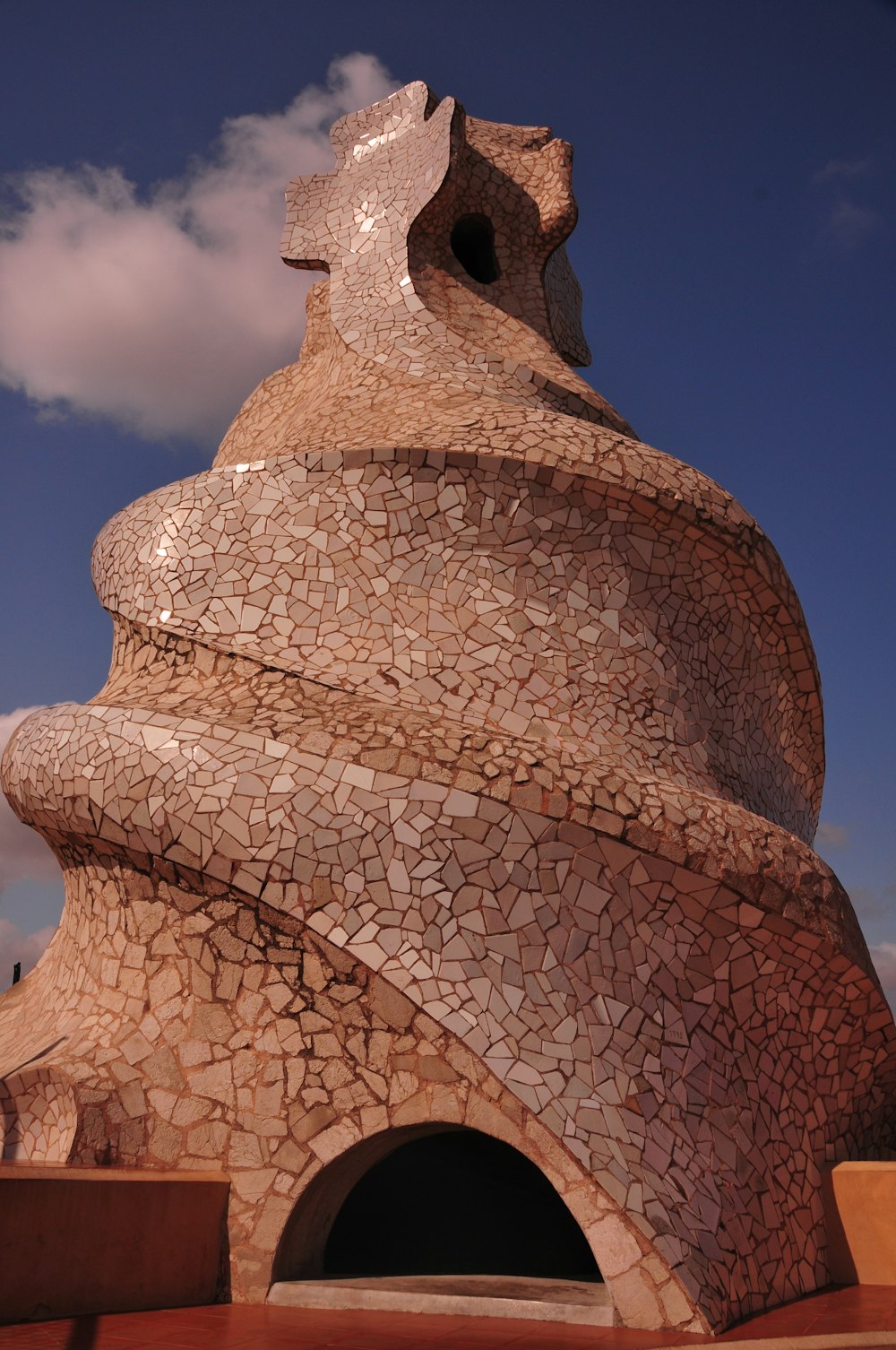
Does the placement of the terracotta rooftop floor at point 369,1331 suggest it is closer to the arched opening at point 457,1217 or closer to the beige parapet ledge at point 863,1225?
the beige parapet ledge at point 863,1225

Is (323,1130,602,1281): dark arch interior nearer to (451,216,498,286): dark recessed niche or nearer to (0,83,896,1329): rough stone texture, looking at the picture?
(0,83,896,1329): rough stone texture

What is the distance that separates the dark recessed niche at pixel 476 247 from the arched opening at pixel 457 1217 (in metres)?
7.53

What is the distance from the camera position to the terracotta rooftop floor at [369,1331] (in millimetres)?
4770

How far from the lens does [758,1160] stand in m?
6.21

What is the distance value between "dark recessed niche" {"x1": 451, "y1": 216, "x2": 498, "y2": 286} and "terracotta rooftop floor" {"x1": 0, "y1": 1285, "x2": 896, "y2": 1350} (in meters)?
8.62

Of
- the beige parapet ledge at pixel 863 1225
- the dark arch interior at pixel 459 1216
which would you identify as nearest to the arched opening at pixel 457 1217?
the dark arch interior at pixel 459 1216

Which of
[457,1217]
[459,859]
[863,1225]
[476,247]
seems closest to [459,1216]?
[457,1217]

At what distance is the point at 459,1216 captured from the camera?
8.12 meters

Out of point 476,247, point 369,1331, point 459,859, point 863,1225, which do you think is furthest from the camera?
point 476,247

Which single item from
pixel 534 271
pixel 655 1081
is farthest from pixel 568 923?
pixel 534 271

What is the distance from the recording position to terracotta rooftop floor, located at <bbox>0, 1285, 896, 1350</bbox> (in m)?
4.77

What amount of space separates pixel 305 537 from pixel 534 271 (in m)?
4.75

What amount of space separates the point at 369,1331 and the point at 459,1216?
3150 millimetres

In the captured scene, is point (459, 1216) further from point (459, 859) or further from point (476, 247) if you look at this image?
point (476, 247)
